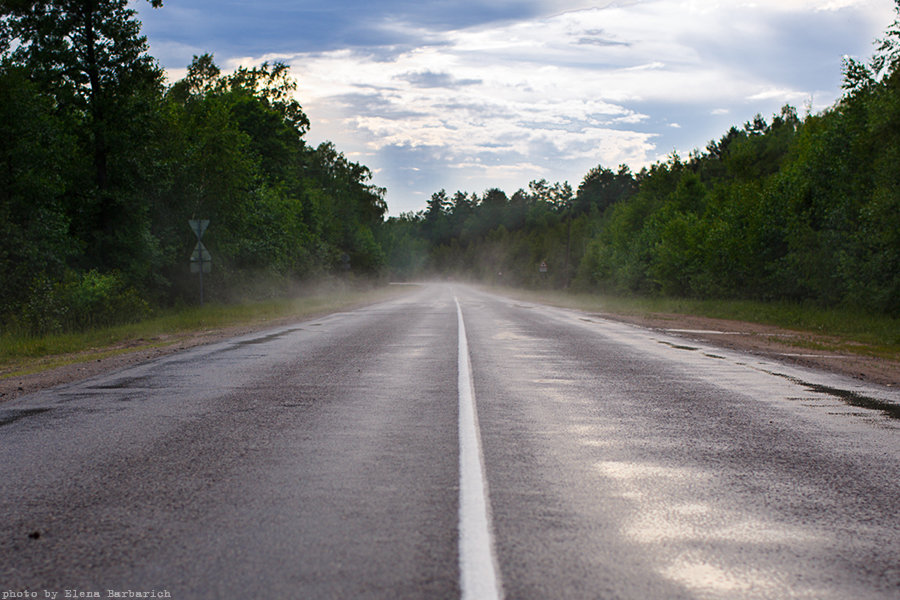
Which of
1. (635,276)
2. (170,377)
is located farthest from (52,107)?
(635,276)

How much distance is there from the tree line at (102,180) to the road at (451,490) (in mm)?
13984

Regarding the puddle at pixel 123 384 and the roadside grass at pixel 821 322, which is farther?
the roadside grass at pixel 821 322

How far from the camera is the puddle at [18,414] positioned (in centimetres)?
646

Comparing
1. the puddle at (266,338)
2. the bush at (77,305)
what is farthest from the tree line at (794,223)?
the bush at (77,305)

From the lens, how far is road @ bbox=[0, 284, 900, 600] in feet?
9.83

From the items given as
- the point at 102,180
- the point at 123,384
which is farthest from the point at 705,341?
the point at 102,180

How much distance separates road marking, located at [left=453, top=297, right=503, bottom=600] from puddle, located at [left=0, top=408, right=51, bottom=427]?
4135mm

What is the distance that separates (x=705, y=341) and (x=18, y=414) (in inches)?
536

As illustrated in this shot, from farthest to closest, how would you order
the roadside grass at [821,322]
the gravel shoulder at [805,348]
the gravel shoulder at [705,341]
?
the roadside grass at [821,322], the gravel shoulder at [805,348], the gravel shoulder at [705,341]

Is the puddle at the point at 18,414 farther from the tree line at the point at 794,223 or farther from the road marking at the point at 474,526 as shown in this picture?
the tree line at the point at 794,223

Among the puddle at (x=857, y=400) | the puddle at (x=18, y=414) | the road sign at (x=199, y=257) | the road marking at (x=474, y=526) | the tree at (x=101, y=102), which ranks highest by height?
the tree at (x=101, y=102)

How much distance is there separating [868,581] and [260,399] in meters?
5.94

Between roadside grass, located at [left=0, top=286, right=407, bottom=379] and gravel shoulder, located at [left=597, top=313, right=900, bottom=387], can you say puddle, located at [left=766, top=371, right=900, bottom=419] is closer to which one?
gravel shoulder, located at [left=597, top=313, right=900, bottom=387]

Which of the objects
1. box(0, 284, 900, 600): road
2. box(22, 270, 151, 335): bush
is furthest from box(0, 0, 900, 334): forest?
box(0, 284, 900, 600): road
